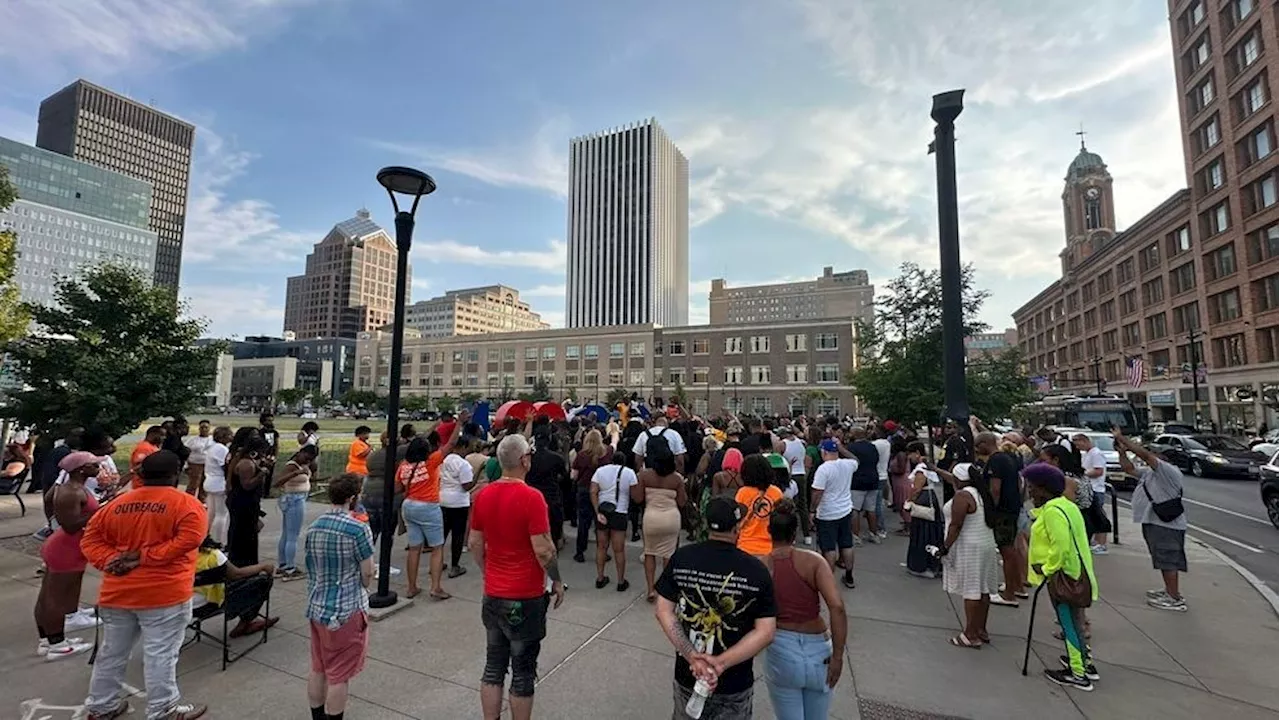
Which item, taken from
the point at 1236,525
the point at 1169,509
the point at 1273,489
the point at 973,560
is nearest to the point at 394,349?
the point at 973,560

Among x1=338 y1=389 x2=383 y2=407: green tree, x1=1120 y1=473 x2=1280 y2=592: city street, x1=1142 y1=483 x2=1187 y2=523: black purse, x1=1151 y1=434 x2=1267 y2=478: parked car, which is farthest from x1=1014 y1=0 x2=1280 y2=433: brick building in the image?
x1=338 y1=389 x2=383 y2=407: green tree

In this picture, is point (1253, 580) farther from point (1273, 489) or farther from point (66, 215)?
point (66, 215)

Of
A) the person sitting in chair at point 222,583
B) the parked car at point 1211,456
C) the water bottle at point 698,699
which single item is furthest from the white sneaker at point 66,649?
the parked car at point 1211,456

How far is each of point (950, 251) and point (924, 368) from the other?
8.94m

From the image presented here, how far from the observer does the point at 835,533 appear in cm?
718

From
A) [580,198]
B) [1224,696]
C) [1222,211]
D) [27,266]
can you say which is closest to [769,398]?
[1222,211]

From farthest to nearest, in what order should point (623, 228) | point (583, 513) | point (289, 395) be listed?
point (623, 228)
point (289, 395)
point (583, 513)

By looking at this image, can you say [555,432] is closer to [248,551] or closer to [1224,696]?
[248,551]

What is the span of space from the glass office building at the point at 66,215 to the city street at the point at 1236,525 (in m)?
151

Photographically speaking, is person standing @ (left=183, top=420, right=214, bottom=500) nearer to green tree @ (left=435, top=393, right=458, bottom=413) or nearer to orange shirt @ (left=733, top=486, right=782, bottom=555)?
Answer: orange shirt @ (left=733, top=486, right=782, bottom=555)

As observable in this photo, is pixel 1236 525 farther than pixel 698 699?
Yes

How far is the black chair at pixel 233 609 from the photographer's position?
463cm

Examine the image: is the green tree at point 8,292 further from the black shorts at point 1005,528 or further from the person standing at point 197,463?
the black shorts at point 1005,528

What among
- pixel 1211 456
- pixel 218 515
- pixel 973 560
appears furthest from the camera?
pixel 1211 456
